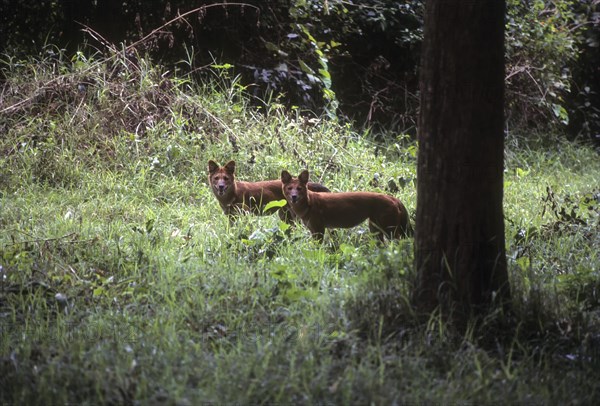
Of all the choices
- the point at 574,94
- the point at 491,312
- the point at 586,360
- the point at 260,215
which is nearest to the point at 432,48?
the point at 491,312

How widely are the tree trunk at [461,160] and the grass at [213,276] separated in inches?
8.5

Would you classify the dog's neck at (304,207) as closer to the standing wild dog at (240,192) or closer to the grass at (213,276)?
the grass at (213,276)

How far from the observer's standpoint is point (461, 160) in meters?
4.97

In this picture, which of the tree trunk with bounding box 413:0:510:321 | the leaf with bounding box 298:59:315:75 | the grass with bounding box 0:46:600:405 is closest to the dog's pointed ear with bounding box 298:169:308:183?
the grass with bounding box 0:46:600:405

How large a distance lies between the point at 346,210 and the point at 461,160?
2.78m

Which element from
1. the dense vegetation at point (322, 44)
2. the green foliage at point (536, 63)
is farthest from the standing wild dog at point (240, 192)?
the green foliage at point (536, 63)

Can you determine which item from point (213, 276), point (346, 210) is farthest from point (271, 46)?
point (213, 276)

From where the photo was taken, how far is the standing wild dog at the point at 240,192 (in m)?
8.48

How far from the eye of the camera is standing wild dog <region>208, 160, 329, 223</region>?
8.48 m

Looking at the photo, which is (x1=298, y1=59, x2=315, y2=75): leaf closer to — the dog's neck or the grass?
the grass

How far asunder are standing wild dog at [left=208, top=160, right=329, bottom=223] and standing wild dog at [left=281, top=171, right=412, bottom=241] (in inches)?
21.6

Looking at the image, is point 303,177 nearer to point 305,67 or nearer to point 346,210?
point 346,210

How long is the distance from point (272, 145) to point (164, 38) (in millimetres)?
2650

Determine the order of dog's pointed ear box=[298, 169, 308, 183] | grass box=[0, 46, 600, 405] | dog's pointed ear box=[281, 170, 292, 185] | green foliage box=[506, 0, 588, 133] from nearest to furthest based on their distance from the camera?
grass box=[0, 46, 600, 405] < dog's pointed ear box=[298, 169, 308, 183] < dog's pointed ear box=[281, 170, 292, 185] < green foliage box=[506, 0, 588, 133]
